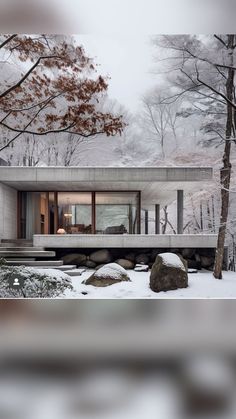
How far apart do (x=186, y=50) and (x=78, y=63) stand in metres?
1.72

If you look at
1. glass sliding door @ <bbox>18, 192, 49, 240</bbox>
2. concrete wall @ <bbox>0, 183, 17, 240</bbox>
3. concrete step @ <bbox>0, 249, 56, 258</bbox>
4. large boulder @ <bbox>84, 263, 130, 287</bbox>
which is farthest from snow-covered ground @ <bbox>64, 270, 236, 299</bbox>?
concrete wall @ <bbox>0, 183, 17, 240</bbox>

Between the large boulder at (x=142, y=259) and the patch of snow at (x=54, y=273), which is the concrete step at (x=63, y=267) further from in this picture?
the large boulder at (x=142, y=259)

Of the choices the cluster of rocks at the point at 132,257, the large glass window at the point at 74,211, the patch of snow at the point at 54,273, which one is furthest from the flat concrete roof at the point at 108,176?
the patch of snow at the point at 54,273

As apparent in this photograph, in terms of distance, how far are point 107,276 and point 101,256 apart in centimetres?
44

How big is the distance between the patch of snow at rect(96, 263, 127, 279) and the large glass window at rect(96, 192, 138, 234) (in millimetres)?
1299

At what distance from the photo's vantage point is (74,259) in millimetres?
5480

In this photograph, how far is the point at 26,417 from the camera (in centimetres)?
205

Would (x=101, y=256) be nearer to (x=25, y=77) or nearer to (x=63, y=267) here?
(x=63, y=267)

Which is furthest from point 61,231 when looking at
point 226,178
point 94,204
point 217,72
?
point 217,72

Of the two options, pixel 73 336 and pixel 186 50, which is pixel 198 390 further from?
pixel 186 50

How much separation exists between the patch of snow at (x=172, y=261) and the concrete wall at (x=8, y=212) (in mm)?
2688

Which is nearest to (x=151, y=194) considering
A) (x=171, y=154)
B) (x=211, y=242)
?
(x=171, y=154)

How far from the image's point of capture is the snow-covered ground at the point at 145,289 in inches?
194

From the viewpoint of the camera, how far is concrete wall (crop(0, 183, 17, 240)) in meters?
6.26
